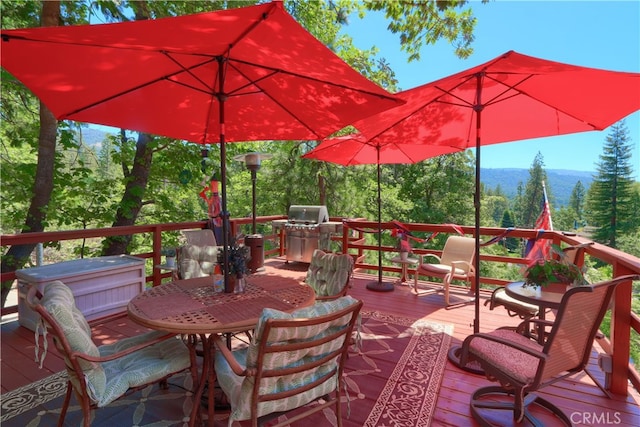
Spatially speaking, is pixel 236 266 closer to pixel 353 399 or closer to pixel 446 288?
pixel 353 399

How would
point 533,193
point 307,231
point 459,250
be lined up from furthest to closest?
point 533,193 → point 307,231 → point 459,250

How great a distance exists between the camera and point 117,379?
1.62 m

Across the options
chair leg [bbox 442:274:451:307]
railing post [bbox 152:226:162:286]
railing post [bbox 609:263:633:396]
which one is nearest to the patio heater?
railing post [bbox 152:226:162:286]

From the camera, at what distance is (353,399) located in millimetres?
2158

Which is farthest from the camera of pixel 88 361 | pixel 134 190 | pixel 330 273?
pixel 134 190

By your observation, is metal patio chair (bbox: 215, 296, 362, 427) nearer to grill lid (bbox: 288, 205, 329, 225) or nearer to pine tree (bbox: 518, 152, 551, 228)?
grill lid (bbox: 288, 205, 329, 225)

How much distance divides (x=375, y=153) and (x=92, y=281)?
386 cm

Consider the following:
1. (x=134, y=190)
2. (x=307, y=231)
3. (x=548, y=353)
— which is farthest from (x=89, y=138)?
(x=548, y=353)

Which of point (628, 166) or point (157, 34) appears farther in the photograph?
point (628, 166)

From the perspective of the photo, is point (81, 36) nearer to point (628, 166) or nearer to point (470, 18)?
point (470, 18)

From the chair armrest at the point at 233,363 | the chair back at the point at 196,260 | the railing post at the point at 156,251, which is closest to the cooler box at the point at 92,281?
the railing post at the point at 156,251

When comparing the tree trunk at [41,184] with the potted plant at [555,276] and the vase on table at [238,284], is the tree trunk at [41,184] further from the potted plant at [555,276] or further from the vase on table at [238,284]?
the potted plant at [555,276]

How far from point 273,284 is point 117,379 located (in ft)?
3.55

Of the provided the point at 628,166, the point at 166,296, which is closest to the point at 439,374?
the point at 166,296
